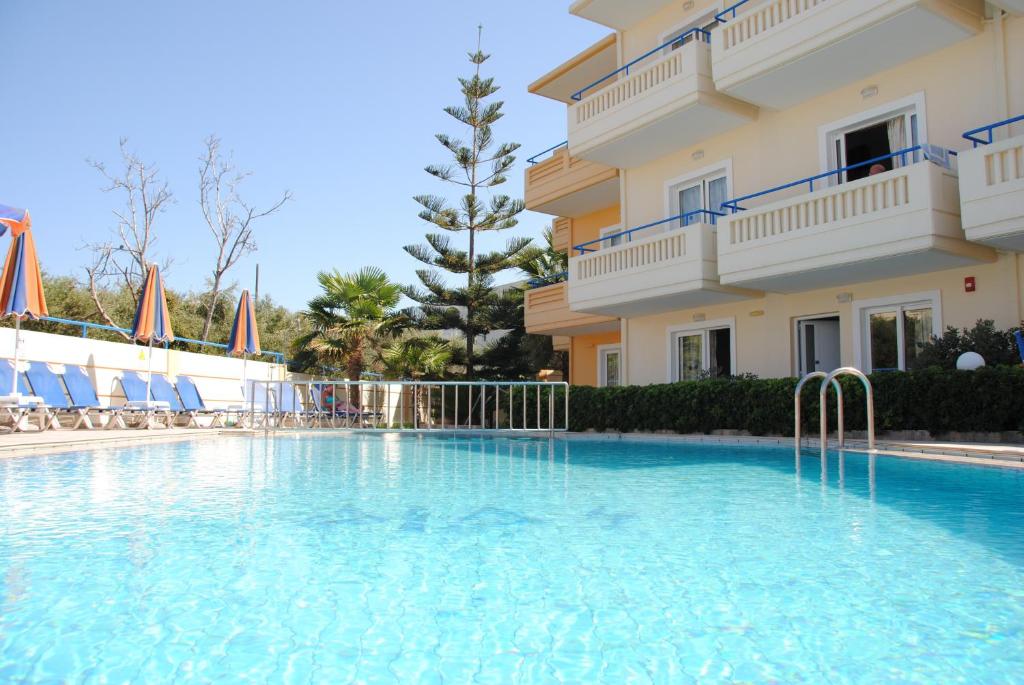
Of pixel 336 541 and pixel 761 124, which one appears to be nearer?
pixel 336 541

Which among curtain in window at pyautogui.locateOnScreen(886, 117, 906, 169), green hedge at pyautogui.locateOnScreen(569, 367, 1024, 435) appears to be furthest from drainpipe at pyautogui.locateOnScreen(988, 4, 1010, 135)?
green hedge at pyautogui.locateOnScreen(569, 367, 1024, 435)

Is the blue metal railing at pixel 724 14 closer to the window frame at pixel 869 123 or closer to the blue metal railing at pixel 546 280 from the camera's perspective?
the window frame at pixel 869 123

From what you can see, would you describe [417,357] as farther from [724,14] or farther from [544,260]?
[724,14]

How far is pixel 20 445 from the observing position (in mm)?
10383

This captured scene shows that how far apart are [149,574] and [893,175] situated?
11164mm

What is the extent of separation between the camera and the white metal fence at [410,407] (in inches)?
671

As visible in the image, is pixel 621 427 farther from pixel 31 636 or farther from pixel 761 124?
pixel 31 636

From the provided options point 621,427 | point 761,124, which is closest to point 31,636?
point 621,427

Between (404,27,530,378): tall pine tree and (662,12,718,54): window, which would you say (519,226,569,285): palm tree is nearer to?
(404,27,530,378): tall pine tree

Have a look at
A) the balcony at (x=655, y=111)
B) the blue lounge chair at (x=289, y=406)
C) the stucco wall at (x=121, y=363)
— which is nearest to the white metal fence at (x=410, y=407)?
the blue lounge chair at (x=289, y=406)

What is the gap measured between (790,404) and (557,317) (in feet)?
26.4

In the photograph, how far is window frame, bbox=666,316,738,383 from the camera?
15805 mm

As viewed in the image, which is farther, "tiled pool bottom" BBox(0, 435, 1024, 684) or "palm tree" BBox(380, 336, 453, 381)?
"palm tree" BBox(380, 336, 453, 381)

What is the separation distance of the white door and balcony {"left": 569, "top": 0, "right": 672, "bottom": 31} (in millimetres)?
8063
